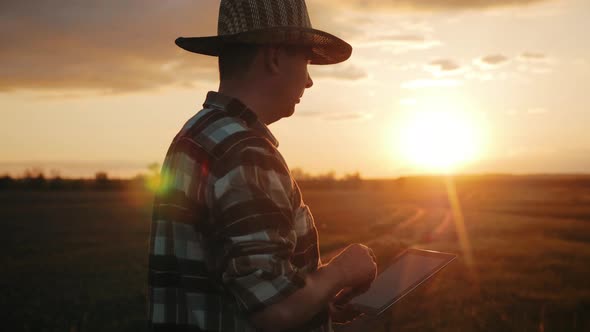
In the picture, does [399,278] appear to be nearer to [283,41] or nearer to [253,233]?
[253,233]

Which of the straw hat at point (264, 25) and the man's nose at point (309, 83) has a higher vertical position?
the straw hat at point (264, 25)

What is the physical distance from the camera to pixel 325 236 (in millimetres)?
23531

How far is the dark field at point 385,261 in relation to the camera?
387 inches

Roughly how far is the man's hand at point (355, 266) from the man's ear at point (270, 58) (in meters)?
0.74

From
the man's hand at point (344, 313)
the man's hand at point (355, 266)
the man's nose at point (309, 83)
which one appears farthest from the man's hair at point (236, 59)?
the man's hand at point (344, 313)

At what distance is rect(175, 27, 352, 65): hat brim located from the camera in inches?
85.4

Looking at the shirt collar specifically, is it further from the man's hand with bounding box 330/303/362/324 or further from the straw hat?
the man's hand with bounding box 330/303/362/324

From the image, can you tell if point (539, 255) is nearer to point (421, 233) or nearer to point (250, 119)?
point (421, 233)

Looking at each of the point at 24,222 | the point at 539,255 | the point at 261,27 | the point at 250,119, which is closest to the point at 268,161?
the point at 250,119

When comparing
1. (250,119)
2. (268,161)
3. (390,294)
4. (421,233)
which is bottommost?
(421,233)

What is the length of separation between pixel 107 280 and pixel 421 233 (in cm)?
1374

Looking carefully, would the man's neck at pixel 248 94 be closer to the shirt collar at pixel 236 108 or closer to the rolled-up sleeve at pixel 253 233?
the shirt collar at pixel 236 108

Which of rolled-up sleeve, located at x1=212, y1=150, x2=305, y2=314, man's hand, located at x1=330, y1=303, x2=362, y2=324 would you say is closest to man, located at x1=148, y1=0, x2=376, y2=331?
rolled-up sleeve, located at x1=212, y1=150, x2=305, y2=314

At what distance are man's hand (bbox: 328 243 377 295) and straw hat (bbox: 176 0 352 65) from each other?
0.84 metres
